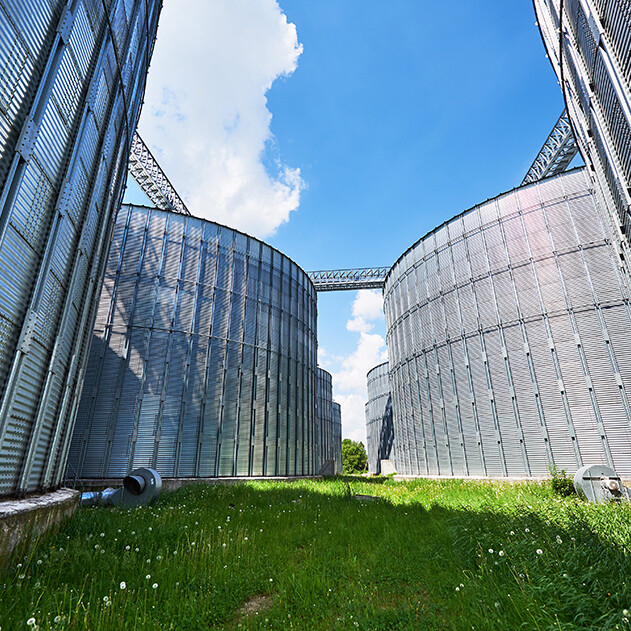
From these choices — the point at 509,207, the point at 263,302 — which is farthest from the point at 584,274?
the point at 263,302

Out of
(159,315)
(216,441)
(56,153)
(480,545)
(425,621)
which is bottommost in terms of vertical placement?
(425,621)

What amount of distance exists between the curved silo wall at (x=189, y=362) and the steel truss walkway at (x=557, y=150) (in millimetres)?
27453


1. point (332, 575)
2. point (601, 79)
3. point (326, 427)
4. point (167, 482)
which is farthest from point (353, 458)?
point (601, 79)

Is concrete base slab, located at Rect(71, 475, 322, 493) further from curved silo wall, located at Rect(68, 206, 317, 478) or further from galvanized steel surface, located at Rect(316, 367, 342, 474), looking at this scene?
galvanized steel surface, located at Rect(316, 367, 342, 474)

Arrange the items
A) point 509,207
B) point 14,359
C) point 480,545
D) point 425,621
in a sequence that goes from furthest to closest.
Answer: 1. point 509,207
2. point 14,359
3. point 480,545
4. point 425,621

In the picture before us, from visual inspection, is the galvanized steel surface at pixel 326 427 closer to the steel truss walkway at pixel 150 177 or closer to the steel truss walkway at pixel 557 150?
the steel truss walkway at pixel 150 177

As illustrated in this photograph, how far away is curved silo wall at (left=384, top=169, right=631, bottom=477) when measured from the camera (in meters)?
18.5

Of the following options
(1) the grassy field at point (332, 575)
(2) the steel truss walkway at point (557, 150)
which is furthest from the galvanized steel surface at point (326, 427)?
(1) the grassy field at point (332, 575)

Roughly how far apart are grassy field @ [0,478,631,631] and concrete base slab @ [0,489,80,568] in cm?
24

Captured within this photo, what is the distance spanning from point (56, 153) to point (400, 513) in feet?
39.4

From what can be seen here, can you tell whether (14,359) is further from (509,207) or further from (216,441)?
(509,207)

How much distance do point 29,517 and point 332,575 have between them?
479 centimetres

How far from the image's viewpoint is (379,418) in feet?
176

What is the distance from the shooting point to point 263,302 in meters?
25.1
